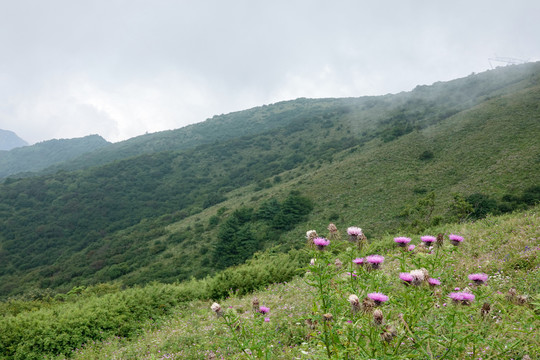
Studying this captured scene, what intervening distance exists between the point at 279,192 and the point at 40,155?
589ft

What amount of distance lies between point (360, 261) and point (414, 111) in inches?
3079

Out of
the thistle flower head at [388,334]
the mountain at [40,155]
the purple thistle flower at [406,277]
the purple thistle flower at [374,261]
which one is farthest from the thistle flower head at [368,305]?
the mountain at [40,155]

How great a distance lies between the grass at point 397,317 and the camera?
212 cm

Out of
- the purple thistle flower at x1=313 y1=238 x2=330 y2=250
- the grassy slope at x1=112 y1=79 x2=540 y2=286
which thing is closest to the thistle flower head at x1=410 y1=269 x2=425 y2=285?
the purple thistle flower at x1=313 y1=238 x2=330 y2=250

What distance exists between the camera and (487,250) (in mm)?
6637

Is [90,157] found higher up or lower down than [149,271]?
higher up

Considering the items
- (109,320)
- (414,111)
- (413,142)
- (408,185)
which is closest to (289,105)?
(414,111)

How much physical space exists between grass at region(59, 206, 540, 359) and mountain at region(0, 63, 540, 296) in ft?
47.3

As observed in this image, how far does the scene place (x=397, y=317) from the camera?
11.8 ft

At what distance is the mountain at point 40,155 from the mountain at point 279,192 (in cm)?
9239

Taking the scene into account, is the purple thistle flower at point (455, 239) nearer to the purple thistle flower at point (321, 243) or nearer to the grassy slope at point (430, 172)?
the purple thistle flower at point (321, 243)

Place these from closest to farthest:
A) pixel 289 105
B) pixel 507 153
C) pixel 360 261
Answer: pixel 360 261 < pixel 507 153 < pixel 289 105

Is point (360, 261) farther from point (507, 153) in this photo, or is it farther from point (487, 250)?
point (507, 153)

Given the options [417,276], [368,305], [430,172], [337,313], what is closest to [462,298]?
[417,276]
